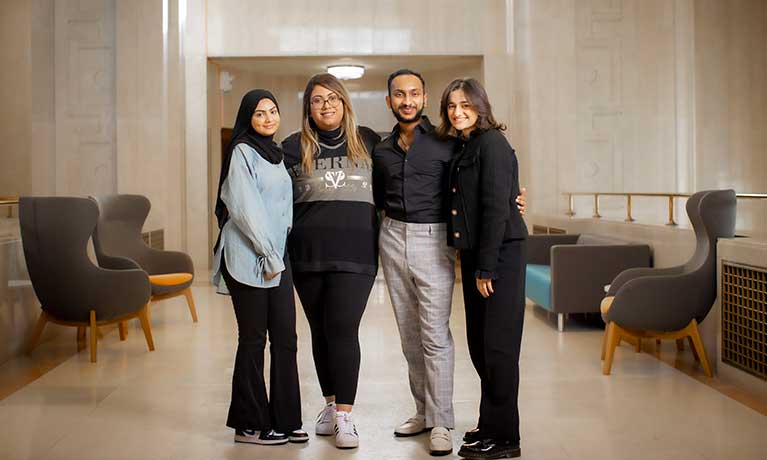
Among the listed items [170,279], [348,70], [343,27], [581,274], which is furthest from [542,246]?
[348,70]

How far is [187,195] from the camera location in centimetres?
1265

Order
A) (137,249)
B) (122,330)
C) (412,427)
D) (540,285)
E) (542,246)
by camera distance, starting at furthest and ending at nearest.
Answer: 1. (542,246)
2. (137,249)
3. (540,285)
4. (122,330)
5. (412,427)

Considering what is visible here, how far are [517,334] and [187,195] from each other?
9867mm

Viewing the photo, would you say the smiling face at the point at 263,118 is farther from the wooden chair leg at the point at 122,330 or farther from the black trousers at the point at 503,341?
the wooden chair leg at the point at 122,330

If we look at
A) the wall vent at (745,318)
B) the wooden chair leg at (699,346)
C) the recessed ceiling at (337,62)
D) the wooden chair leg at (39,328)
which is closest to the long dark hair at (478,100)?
the wall vent at (745,318)

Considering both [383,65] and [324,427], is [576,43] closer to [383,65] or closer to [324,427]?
[383,65]

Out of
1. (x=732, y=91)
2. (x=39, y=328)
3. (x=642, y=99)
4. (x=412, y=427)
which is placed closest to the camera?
(x=412, y=427)

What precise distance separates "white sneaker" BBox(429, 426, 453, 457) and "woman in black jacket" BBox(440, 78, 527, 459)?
7cm

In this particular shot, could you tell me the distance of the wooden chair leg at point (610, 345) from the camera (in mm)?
5098

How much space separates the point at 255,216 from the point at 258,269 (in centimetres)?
23

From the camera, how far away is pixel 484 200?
335 cm

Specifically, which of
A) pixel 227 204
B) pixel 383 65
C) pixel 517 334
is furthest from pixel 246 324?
pixel 383 65

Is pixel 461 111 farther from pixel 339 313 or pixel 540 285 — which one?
pixel 540 285

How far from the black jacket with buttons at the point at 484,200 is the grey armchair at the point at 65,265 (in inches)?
120
